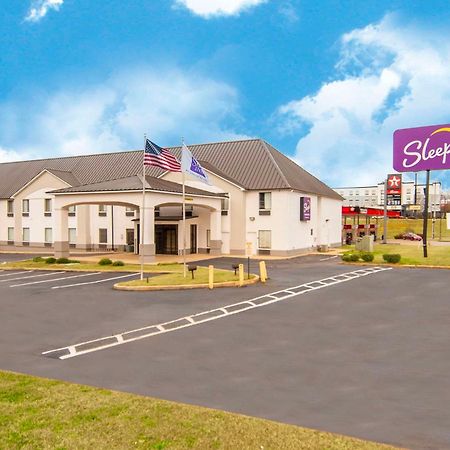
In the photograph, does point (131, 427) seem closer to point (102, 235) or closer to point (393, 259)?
point (393, 259)

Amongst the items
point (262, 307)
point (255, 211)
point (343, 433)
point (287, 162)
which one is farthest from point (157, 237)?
point (343, 433)

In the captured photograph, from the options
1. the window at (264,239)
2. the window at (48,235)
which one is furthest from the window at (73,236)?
the window at (264,239)

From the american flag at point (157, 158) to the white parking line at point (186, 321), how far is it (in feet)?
31.4

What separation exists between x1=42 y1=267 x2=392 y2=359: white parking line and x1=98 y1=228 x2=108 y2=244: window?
29895 mm

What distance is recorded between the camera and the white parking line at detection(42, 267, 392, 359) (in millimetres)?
10844

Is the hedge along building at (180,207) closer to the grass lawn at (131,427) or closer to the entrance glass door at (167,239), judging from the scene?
the entrance glass door at (167,239)

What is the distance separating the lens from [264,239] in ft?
132

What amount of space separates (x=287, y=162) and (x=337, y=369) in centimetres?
3867

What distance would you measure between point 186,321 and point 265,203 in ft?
89.6

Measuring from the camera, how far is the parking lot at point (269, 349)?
7.16 meters

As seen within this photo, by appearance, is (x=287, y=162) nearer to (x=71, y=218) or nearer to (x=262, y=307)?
(x=71, y=218)

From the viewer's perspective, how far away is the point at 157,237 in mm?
43656

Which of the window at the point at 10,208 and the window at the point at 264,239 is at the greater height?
the window at the point at 10,208

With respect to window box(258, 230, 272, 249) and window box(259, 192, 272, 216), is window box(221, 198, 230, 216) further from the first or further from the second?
A: window box(258, 230, 272, 249)
